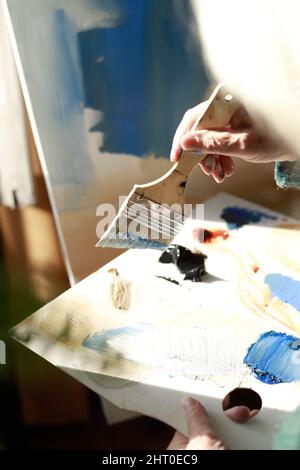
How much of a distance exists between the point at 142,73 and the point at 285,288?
520mm

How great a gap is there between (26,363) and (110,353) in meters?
0.50

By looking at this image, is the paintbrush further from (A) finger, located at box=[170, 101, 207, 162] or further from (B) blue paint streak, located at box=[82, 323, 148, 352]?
(B) blue paint streak, located at box=[82, 323, 148, 352]

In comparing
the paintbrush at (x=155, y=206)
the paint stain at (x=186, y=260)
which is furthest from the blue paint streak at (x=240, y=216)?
the paintbrush at (x=155, y=206)

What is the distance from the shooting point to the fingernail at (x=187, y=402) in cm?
83

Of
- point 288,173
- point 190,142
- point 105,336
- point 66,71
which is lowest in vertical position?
point 105,336

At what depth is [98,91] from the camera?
3.77 feet

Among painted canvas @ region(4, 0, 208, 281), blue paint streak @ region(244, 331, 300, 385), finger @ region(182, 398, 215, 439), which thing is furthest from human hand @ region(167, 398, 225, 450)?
painted canvas @ region(4, 0, 208, 281)

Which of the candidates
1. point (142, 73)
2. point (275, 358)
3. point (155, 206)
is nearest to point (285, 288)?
point (275, 358)

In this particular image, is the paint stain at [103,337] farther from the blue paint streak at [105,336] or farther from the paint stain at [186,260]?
the paint stain at [186,260]

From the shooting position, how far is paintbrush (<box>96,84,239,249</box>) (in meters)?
0.93

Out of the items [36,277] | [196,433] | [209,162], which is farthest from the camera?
[36,277]

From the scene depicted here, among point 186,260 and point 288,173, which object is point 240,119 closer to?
point 288,173
